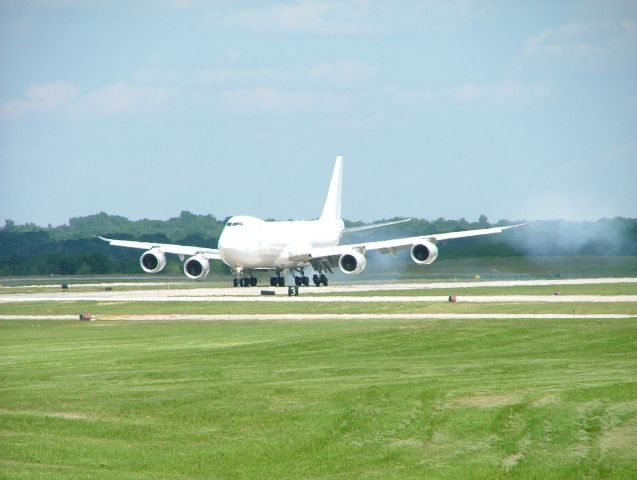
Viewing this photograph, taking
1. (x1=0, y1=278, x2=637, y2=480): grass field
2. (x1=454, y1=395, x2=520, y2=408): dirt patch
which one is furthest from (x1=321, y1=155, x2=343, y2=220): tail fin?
(x1=454, y1=395, x2=520, y2=408): dirt patch

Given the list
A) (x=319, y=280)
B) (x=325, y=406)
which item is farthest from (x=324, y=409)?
(x=319, y=280)

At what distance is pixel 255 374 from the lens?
122ft

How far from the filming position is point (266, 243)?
93.1m

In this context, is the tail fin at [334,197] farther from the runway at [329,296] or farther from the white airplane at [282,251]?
the runway at [329,296]

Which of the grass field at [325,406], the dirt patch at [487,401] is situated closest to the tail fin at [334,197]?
the grass field at [325,406]

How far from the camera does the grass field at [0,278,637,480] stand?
25.2 meters

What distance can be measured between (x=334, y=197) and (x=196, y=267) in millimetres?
18518

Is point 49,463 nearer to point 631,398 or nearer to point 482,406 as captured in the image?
point 482,406

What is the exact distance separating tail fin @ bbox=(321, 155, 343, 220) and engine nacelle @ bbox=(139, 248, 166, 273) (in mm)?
16166

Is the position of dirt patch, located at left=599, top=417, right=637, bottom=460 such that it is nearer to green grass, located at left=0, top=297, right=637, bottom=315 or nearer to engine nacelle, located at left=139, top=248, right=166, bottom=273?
green grass, located at left=0, top=297, right=637, bottom=315

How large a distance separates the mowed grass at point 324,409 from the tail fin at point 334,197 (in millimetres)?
64590

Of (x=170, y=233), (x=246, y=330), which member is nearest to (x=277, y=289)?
(x=246, y=330)

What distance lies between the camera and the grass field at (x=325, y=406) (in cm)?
2516

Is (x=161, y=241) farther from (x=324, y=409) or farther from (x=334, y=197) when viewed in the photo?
(x=324, y=409)
